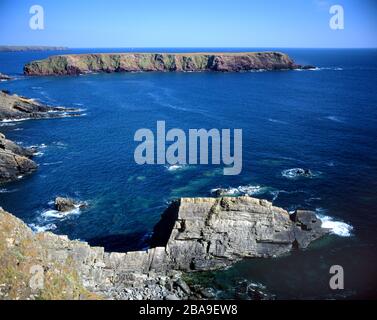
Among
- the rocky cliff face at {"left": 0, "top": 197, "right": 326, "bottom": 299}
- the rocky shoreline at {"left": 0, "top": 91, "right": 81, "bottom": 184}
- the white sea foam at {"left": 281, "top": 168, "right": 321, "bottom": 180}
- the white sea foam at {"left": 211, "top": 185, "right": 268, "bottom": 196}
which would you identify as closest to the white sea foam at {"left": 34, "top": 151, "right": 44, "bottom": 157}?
the rocky shoreline at {"left": 0, "top": 91, "right": 81, "bottom": 184}

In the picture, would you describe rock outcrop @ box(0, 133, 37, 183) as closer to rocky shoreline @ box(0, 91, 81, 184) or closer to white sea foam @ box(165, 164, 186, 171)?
rocky shoreline @ box(0, 91, 81, 184)

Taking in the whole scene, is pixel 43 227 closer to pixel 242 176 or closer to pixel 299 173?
pixel 242 176

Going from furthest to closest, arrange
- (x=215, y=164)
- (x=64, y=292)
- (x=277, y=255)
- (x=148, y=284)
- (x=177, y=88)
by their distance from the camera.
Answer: (x=177, y=88), (x=215, y=164), (x=277, y=255), (x=148, y=284), (x=64, y=292)

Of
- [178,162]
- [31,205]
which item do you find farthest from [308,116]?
[31,205]

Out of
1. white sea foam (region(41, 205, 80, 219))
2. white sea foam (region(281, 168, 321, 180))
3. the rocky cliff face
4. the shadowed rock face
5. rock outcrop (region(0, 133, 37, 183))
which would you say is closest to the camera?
the rocky cliff face

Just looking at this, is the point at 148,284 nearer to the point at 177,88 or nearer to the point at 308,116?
the point at 308,116

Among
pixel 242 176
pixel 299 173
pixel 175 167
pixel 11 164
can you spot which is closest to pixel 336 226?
pixel 299 173

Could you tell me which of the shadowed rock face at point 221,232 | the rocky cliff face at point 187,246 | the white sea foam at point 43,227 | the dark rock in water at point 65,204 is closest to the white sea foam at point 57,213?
the dark rock in water at point 65,204
